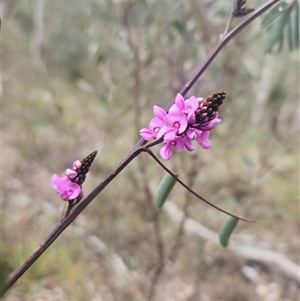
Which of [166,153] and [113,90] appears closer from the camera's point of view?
[166,153]

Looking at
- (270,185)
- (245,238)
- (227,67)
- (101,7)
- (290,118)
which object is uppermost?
(290,118)

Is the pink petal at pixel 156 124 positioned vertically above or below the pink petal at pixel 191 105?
below

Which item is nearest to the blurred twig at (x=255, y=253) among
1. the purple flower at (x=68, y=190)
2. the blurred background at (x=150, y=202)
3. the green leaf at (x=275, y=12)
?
the blurred background at (x=150, y=202)

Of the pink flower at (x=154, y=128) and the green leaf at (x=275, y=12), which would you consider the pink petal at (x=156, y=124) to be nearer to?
the pink flower at (x=154, y=128)

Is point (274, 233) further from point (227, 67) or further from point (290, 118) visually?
point (290, 118)

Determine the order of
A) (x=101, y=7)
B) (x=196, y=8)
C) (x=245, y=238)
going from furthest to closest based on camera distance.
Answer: (x=101, y=7)
(x=245, y=238)
(x=196, y=8)

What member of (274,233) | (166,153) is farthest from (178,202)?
(166,153)

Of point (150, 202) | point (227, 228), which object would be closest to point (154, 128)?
point (227, 228)

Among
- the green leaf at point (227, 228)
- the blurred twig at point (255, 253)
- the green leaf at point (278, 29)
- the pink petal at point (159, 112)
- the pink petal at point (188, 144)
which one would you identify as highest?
the blurred twig at point (255, 253)

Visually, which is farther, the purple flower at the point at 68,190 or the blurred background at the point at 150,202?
the blurred background at the point at 150,202
